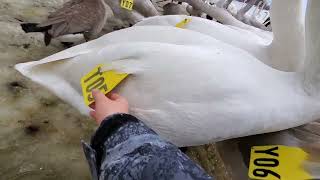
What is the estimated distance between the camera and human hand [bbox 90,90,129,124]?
93cm

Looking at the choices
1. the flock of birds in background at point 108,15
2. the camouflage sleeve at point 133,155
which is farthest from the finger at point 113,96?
the flock of birds in background at point 108,15

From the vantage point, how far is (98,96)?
99 centimetres

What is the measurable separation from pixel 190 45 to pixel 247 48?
0.23m

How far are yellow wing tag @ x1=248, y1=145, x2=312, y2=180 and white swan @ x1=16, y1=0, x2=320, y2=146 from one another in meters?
0.13

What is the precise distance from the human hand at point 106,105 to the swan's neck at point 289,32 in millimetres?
481

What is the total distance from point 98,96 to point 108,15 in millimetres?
1588

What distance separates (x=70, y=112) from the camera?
5.18 feet

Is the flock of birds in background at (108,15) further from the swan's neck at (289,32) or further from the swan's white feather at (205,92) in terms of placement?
the swan's neck at (289,32)

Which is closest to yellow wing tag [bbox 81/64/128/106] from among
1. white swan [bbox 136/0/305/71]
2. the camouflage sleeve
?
the camouflage sleeve

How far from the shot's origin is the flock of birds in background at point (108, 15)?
6.28ft

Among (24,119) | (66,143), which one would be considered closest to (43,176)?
(66,143)

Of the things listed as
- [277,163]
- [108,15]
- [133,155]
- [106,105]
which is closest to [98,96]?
[106,105]

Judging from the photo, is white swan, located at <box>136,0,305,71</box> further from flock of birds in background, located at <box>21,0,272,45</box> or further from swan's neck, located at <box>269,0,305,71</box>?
flock of birds in background, located at <box>21,0,272,45</box>

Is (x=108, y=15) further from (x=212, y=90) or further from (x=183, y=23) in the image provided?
(x=212, y=90)
